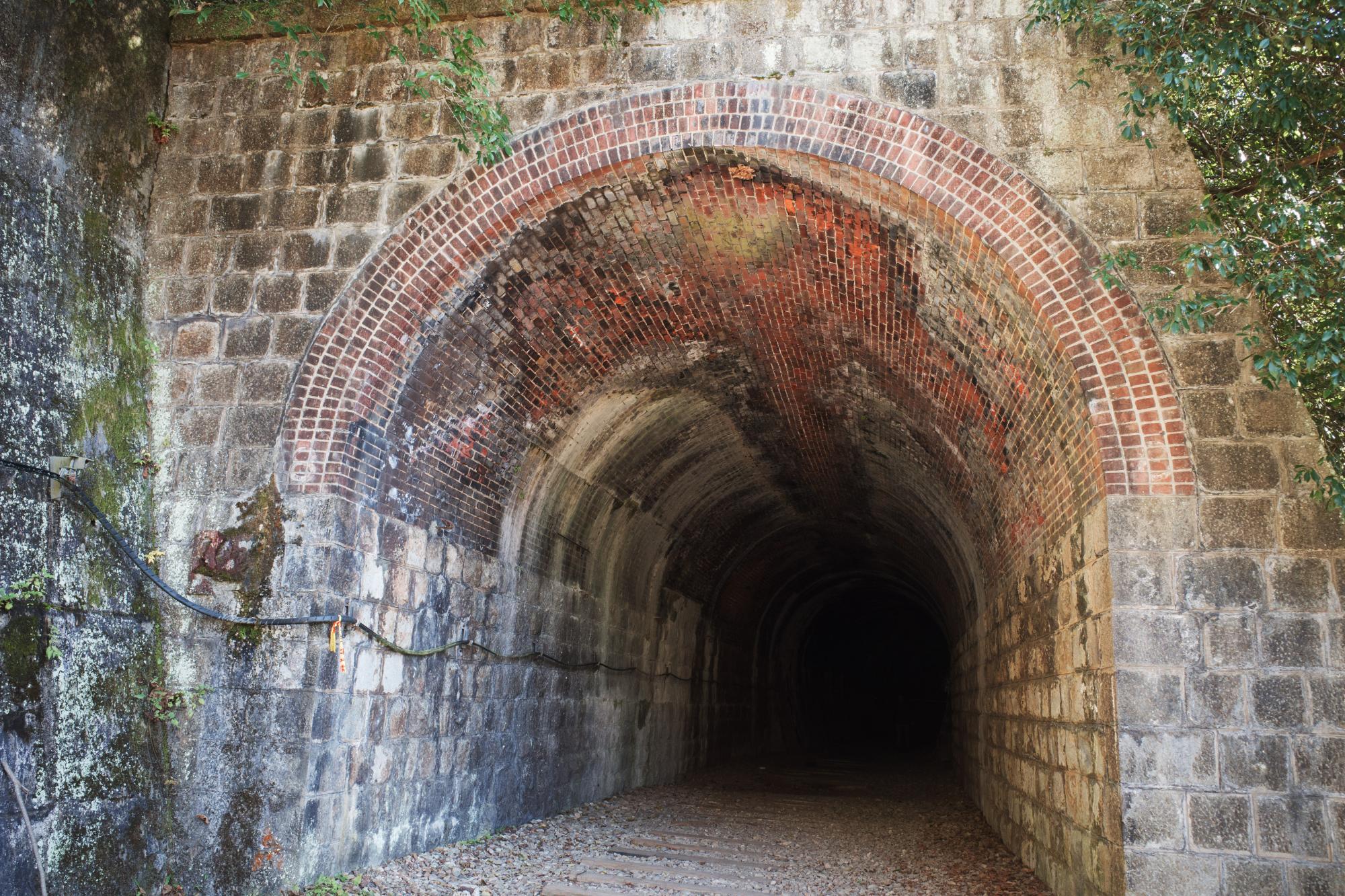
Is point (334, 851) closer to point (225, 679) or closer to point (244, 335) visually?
point (225, 679)

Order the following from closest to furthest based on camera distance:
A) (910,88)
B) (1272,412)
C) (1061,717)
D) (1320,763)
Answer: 1. (1320,763)
2. (1272,412)
3. (910,88)
4. (1061,717)

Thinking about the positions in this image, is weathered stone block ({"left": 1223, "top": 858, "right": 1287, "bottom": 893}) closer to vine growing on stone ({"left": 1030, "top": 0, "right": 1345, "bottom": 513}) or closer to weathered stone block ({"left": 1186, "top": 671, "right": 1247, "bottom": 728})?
weathered stone block ({"left": 1186, "top": 671, "right": 1247, "bottom": 728})

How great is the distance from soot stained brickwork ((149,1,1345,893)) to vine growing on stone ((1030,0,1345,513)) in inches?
9.3

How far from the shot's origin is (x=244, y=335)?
7.35 m

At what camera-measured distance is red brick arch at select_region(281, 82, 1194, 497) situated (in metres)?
5.91

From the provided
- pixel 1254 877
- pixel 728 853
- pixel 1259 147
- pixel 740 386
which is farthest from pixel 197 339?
pixel 1254 877

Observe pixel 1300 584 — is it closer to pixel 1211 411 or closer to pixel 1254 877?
pixel 1211 411

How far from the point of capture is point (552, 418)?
30.3 ft

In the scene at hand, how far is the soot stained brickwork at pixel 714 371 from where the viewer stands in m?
5.62

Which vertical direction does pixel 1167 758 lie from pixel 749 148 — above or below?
below

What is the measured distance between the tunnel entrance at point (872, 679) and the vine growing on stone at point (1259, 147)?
1750 cm

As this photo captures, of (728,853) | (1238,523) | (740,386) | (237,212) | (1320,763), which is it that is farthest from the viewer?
(740,386)

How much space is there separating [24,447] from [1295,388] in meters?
7.23

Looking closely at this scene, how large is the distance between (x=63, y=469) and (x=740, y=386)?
598 centimetres
